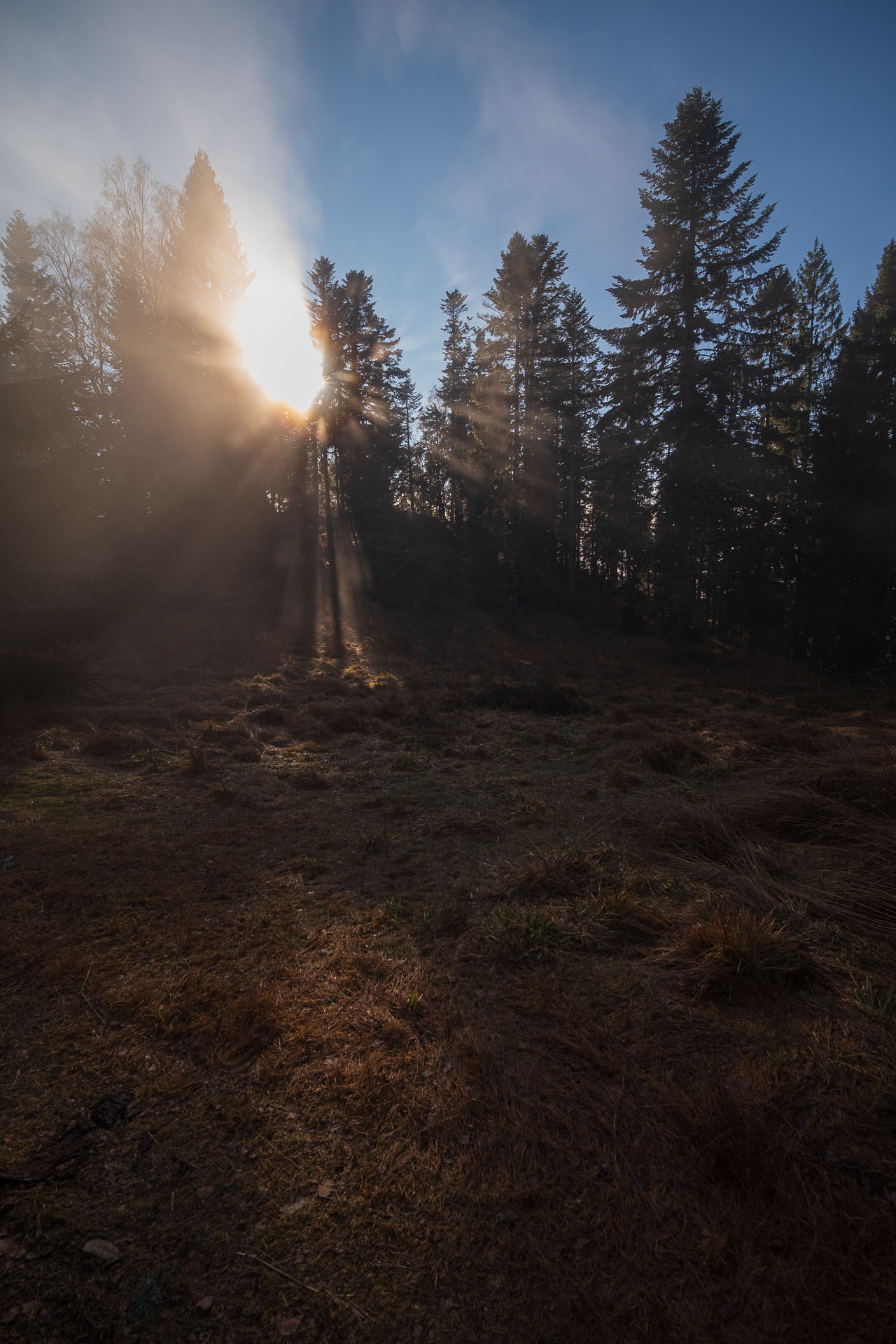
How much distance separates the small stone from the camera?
5.41 ft

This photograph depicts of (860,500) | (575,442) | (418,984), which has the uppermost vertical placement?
(575,442)

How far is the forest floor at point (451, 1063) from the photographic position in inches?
61.7

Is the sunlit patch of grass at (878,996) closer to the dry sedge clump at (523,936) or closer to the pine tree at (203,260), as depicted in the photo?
the dry sedge clump at (523,936)

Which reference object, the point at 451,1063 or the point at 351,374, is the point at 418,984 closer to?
the point at 451,1063

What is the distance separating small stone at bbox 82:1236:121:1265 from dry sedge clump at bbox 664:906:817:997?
8.47ft

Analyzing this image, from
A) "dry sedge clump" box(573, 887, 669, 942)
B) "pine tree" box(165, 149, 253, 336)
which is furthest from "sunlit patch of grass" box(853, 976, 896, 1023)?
"pine tree" box(165, 149, 253, 336)

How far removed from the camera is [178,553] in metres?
18.7

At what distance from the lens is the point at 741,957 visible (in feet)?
9.32

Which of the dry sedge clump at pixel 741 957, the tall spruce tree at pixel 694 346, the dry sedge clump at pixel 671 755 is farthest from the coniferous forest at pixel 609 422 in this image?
the dry sedge clump at pixel 741 957

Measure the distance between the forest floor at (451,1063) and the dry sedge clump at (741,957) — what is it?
0.02 m

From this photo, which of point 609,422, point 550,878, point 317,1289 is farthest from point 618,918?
point 609,422

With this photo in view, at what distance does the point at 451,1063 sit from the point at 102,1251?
1.32 meters

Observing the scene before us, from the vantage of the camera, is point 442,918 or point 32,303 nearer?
point 442,918

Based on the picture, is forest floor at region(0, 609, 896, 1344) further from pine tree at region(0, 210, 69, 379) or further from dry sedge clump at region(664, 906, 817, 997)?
pine tree at region(0, 210, 69, 379)
